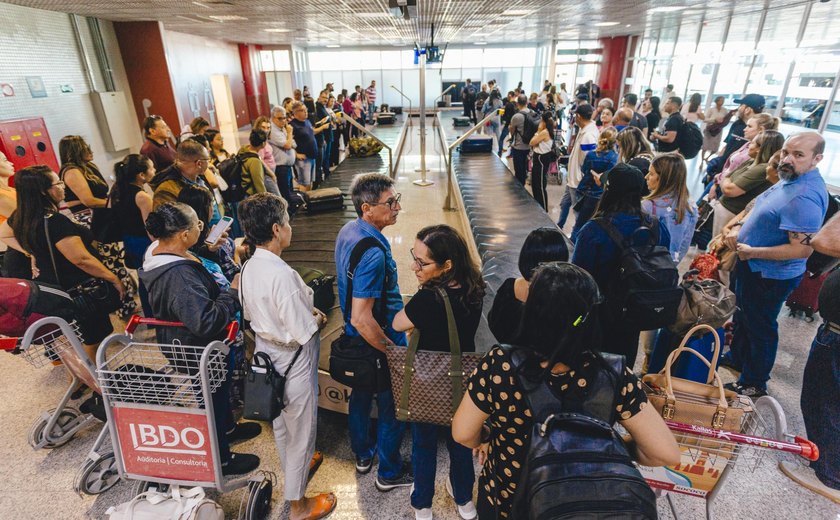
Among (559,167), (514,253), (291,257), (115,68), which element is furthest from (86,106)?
(559,167)

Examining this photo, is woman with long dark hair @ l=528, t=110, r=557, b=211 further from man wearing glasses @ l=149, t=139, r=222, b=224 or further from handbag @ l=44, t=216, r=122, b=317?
handbag @ l=44, t=216, r=122, b=317

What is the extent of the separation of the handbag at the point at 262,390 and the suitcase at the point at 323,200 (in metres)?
4.13

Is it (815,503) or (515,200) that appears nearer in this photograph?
(815,503)

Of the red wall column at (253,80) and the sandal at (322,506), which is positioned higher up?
the red wall column at (253,80)

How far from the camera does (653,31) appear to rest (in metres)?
15.1

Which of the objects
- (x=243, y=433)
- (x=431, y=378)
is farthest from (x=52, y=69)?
(x=431, y=378)

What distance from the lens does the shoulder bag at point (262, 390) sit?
1.78 meters

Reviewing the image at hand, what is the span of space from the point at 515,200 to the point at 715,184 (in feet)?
7.91

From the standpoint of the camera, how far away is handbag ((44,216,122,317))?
2.63m

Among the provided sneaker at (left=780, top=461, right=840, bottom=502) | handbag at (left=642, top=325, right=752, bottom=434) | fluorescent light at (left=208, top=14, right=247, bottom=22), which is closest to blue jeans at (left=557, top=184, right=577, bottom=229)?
sneaker at (left=780, top=461, right=840, bottom=502)

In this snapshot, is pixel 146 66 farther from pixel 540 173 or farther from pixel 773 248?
pixel 773 248

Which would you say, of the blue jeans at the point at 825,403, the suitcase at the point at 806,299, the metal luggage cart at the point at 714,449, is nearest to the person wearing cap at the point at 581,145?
the suitcase at the point at 806,299

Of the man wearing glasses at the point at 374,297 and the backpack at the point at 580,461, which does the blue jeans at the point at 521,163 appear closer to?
the man wearing glasses at the point at 374,297

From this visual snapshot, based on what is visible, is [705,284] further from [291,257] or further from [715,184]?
[291,257]
